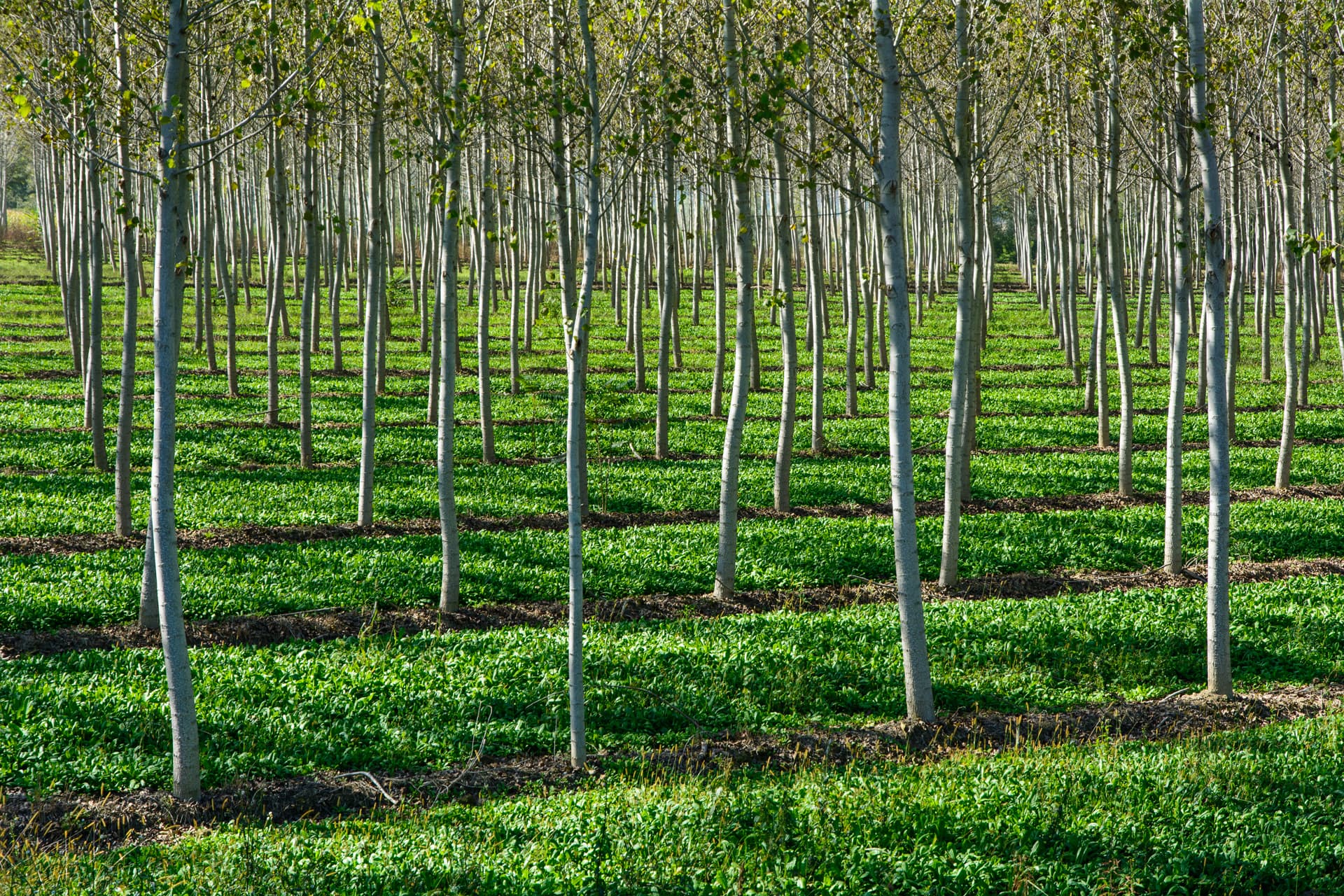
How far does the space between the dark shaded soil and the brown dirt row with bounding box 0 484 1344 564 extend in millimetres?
2445

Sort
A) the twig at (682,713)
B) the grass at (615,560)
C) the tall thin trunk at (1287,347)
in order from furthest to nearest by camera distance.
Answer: the tall thin trunk at (1287,347) < the grass at (615,560) < the twig at (682,713)

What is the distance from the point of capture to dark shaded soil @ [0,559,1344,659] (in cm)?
904

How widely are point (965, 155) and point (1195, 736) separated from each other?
20.8 feet

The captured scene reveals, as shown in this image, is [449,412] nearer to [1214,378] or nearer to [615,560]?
[615,560]

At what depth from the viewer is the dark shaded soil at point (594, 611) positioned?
29.7 feet

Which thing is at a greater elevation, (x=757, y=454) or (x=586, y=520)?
(x=757, y=454)

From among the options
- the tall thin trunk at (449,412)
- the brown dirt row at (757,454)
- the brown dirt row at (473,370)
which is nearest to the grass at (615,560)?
the tall thin trunk at (449,412)

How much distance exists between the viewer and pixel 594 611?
1028cm

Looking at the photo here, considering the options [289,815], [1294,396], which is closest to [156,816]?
[289,815]

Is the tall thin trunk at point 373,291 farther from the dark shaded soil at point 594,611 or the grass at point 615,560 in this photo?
the dark shaded soil at point 594,611

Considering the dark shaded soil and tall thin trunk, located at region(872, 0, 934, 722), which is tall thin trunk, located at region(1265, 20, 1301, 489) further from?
tall thin trunk, located at region(872, 0, 934, 722)

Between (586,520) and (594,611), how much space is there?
3647 millimetres

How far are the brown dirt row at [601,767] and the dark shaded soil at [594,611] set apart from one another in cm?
262

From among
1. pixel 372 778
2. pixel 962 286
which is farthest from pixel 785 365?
pixel 372 778
